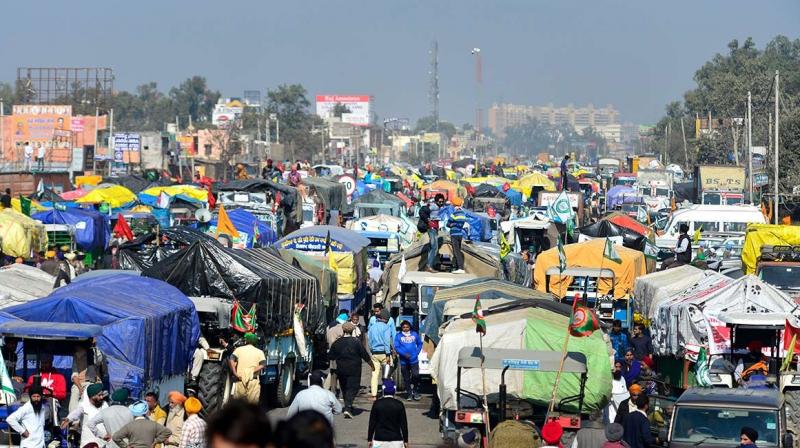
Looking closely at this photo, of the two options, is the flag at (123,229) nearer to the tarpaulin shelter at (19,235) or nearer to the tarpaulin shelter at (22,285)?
the tarpaulin shelter at (19,235)

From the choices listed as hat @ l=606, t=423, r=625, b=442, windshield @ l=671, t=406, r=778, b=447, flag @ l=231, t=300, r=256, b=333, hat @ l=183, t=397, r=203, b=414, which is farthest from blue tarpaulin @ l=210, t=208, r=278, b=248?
hat @ l=606, t=423, r=625, b=442

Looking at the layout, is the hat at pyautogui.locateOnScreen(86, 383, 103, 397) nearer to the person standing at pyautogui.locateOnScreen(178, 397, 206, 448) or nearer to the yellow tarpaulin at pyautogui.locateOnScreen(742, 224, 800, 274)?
the person standing at pyautogui.locateOnScreen(178, 397, 206, 448)

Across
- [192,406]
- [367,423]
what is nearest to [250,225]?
[367,423]

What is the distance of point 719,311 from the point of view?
2086 cm

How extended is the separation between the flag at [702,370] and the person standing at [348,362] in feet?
14.6

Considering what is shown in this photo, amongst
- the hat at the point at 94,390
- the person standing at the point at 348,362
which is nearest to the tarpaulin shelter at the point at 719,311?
the person standing at the point at 348,362

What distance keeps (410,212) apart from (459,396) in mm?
37813

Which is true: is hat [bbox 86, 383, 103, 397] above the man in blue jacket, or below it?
above

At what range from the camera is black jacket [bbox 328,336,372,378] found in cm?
2058

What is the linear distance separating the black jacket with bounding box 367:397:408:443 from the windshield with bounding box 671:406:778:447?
8.46ft

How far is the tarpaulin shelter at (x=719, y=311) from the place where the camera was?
67.0 ft

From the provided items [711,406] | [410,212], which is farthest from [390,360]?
[410,212]

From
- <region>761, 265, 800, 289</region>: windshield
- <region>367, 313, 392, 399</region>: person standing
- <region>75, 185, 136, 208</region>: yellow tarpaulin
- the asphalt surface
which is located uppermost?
<region>75, 185, 136, 208</region>: yellow tarpaulin

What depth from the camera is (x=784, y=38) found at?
19000 centimetres
